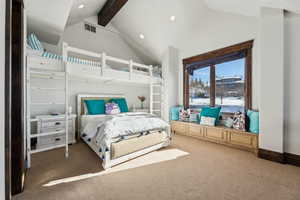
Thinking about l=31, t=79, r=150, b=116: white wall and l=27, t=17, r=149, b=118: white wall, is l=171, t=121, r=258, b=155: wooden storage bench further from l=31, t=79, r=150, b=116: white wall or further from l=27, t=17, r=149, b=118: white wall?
l=27, t=17, r=149, b=118: white wall

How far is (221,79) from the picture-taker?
368cm

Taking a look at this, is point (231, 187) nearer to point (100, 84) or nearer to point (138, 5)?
point (100, 84)

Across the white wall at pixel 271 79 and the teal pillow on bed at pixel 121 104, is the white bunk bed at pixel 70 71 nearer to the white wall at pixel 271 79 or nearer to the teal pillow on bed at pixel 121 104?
the teal pillow on bed at pixel 121 104

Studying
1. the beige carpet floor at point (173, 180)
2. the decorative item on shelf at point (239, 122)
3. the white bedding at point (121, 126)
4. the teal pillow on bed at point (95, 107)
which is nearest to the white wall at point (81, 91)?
the teal pillow on bed at point (95, 107)

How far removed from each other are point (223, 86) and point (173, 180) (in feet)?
9.38

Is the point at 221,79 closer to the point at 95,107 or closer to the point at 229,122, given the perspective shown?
the point at 229,122

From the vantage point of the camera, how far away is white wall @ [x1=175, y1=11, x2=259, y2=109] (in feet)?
9.91

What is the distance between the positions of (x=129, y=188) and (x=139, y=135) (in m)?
0.99

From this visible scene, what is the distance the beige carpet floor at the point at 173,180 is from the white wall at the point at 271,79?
0.45m

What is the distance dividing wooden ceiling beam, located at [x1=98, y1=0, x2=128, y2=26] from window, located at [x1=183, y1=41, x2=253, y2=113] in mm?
2411

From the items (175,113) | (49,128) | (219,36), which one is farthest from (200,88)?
(49,128)

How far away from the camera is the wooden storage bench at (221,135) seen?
2.69 meters

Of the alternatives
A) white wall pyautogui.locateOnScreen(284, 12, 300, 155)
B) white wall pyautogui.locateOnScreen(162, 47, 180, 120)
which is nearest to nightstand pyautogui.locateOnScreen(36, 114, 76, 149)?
white wall pyautogui.locateOnScreen(162, 47, 180, 120)

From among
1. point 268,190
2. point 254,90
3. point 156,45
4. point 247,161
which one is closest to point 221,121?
point 254,90
